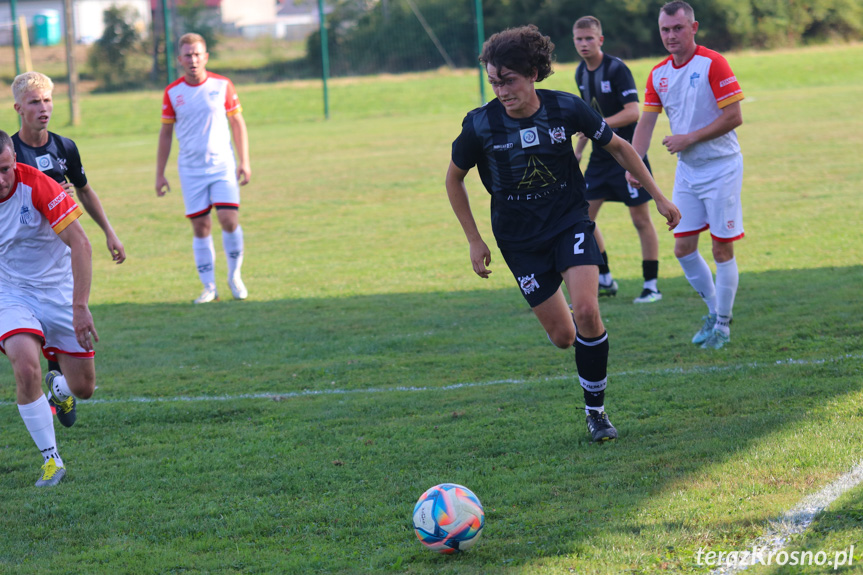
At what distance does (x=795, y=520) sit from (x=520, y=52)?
236 cm

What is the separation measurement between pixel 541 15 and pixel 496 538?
42332 mm

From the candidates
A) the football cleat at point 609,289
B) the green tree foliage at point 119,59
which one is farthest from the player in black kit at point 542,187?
the green tree foliage at point 119,59

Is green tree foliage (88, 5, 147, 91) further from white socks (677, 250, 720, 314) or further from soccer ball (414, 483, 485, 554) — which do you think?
soccer ball (414, 483, 485, 554)

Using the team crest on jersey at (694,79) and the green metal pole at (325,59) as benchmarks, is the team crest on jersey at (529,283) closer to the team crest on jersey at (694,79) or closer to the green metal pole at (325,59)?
the team crest on jersey at (694,79)

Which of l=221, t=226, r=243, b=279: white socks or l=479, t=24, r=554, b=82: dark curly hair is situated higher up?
l=479, t=24, r=554, b=82: dark curly hair

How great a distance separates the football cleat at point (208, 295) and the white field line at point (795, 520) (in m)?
6.73

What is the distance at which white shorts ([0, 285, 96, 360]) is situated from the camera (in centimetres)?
471

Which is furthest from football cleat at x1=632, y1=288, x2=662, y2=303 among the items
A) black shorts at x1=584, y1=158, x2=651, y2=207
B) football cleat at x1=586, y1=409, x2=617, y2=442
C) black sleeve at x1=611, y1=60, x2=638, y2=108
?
football cleat at x1=586, y1=409, x2=617, y2=442

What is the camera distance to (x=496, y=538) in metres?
3.66

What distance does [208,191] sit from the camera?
30.6 feet

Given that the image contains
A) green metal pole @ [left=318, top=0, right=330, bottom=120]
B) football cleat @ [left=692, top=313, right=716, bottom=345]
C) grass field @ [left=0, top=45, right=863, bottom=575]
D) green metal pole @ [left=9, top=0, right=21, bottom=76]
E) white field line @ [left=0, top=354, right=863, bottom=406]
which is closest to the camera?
grass field @ [left=0, top=45, right=863, bottom=575]

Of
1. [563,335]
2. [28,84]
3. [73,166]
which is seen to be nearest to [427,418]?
[563,335]

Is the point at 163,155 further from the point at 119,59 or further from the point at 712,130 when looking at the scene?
the point at 119,59

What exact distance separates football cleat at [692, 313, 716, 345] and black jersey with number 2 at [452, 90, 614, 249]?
2.05 m
